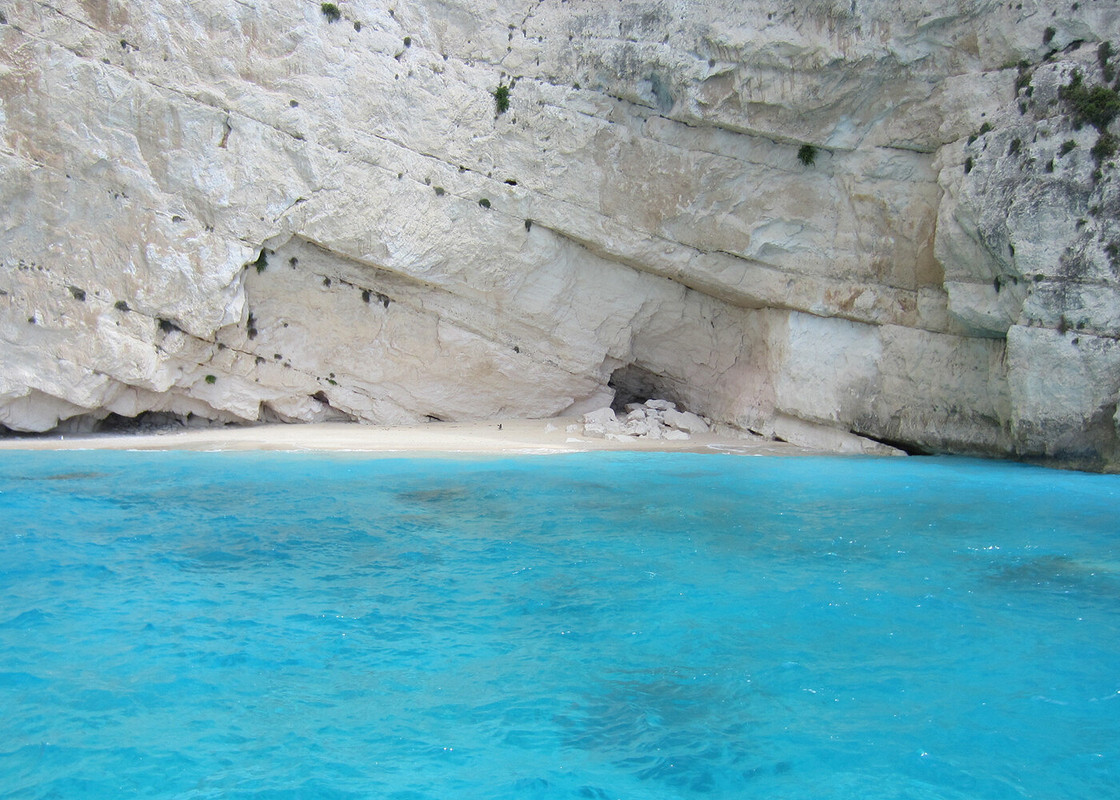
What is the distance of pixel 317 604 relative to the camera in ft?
22.4

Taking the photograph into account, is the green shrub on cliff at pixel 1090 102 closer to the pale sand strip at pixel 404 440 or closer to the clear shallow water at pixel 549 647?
the clear shallow water at pixel 549 647

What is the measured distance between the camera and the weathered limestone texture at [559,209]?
14.8m

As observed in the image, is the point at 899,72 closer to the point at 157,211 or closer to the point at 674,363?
the point at 674,363

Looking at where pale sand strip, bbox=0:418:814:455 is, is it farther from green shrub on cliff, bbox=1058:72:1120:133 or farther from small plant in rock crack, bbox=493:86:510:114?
green shrub on cliff, bbox=1058:72:1120:133

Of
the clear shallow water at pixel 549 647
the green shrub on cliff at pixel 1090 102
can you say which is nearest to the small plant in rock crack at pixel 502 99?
the clear shallow water at pixel 549 647

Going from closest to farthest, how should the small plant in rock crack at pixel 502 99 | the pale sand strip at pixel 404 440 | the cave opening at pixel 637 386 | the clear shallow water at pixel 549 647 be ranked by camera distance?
1. the clear shallow water at pixel 549 647
2. the pale sand strip at pixel 404 440
3. the small plant in rock crack at pixel 502 99
4. the cave opening at pixel 637 386

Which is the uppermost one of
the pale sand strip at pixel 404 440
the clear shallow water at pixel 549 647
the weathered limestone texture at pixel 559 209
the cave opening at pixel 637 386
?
the weathered limestone texture at pixel 559 209

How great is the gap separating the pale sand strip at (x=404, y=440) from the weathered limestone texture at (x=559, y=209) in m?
0.76

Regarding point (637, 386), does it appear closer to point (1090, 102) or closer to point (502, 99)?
point (502, 99)

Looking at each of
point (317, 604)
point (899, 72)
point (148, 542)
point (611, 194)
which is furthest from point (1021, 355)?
point (148, 542)

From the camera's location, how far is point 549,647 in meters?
6.00

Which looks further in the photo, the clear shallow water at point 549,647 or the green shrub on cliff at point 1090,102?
the green shrub on cliff at point 1090,102

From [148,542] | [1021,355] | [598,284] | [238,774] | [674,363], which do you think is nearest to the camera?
[238,774]

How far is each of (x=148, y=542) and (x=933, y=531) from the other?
9.23 meters
